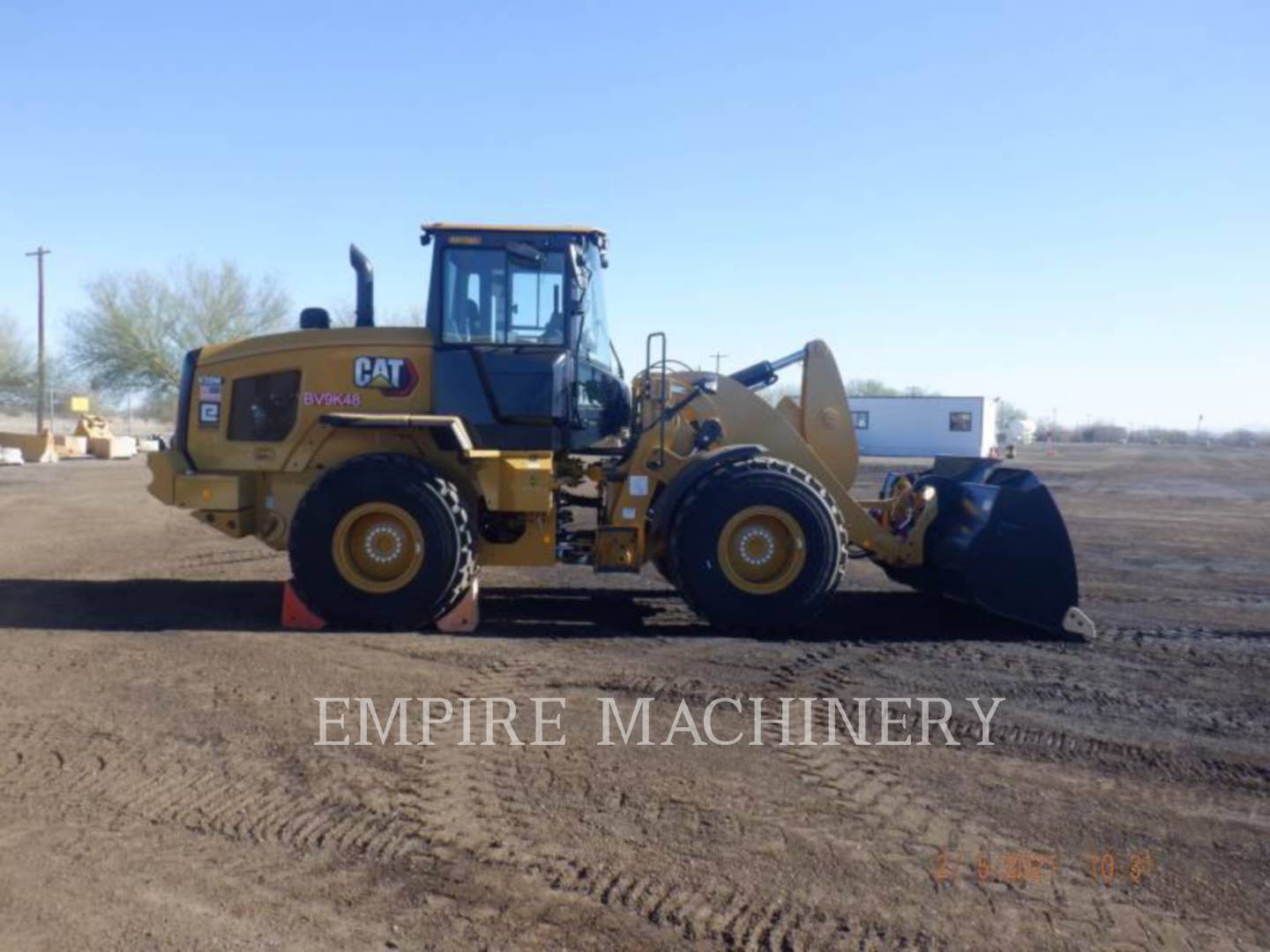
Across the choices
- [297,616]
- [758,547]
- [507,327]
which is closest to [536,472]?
[507,327]

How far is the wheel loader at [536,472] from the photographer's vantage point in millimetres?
8242

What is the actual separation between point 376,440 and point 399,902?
17.2 ft

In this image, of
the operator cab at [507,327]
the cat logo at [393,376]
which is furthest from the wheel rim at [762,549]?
the cat logo at [393,376]

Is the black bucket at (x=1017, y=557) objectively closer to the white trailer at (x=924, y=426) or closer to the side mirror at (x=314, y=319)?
the side mirror at (x=314, y=319)

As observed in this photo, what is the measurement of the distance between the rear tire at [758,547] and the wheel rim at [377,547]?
2.02 metres

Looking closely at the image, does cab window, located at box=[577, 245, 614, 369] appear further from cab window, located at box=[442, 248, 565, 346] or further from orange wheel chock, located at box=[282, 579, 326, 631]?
orange wheel chock, located at box=[282, 579, 326, 631]

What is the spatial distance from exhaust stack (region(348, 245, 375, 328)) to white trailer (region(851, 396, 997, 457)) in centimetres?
3894

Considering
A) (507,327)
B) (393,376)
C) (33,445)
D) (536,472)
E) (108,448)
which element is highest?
(507,327)

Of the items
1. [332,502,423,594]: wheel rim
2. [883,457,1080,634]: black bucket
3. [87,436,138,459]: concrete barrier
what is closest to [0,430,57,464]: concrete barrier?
[87,436,138,459]: concrete barrier

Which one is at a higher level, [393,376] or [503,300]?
[503,300]

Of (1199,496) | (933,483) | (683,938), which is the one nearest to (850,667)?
(933,483)

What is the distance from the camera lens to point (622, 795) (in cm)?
490

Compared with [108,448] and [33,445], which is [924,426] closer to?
[108,448]

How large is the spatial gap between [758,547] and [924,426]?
41.5 meters
